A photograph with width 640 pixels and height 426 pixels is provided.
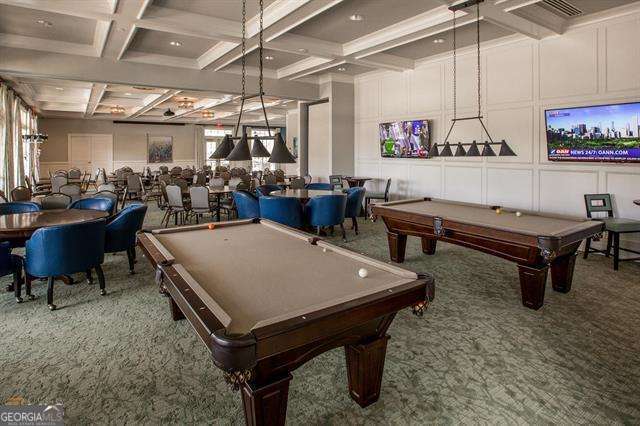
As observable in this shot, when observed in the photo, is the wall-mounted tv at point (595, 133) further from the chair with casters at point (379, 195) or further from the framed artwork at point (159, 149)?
the framed artwork at point (159, 149)

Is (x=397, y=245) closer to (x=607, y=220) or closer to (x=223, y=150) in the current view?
(x=223, y=150)

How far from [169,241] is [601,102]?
581cm

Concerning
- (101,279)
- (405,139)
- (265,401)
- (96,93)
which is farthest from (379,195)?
(96,93)

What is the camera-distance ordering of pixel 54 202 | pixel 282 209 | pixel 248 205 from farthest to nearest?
pixel 248 205 < pixel 282 209 < pixel 54 202

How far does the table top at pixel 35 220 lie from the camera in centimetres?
384

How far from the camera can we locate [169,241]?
316 centimetres

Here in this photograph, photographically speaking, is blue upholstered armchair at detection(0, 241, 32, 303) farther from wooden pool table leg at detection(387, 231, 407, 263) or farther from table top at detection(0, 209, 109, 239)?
wooden pool table leg at detection(387, 231, 407, 263)

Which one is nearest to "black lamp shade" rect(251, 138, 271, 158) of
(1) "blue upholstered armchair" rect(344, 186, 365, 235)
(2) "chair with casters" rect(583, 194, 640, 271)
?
(1) "blue upholstered armchair" rect(344, 186, 365, 235)

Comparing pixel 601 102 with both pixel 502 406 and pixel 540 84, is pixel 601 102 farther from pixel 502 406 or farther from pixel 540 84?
pixel 502 406

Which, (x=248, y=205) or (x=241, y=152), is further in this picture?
(x=248, y=205)

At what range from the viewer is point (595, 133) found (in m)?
5.47

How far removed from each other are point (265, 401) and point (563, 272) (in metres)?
3.63

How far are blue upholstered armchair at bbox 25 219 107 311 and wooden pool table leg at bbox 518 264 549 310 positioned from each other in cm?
412

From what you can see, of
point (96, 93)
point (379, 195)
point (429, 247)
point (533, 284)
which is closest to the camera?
point (533, 284)
